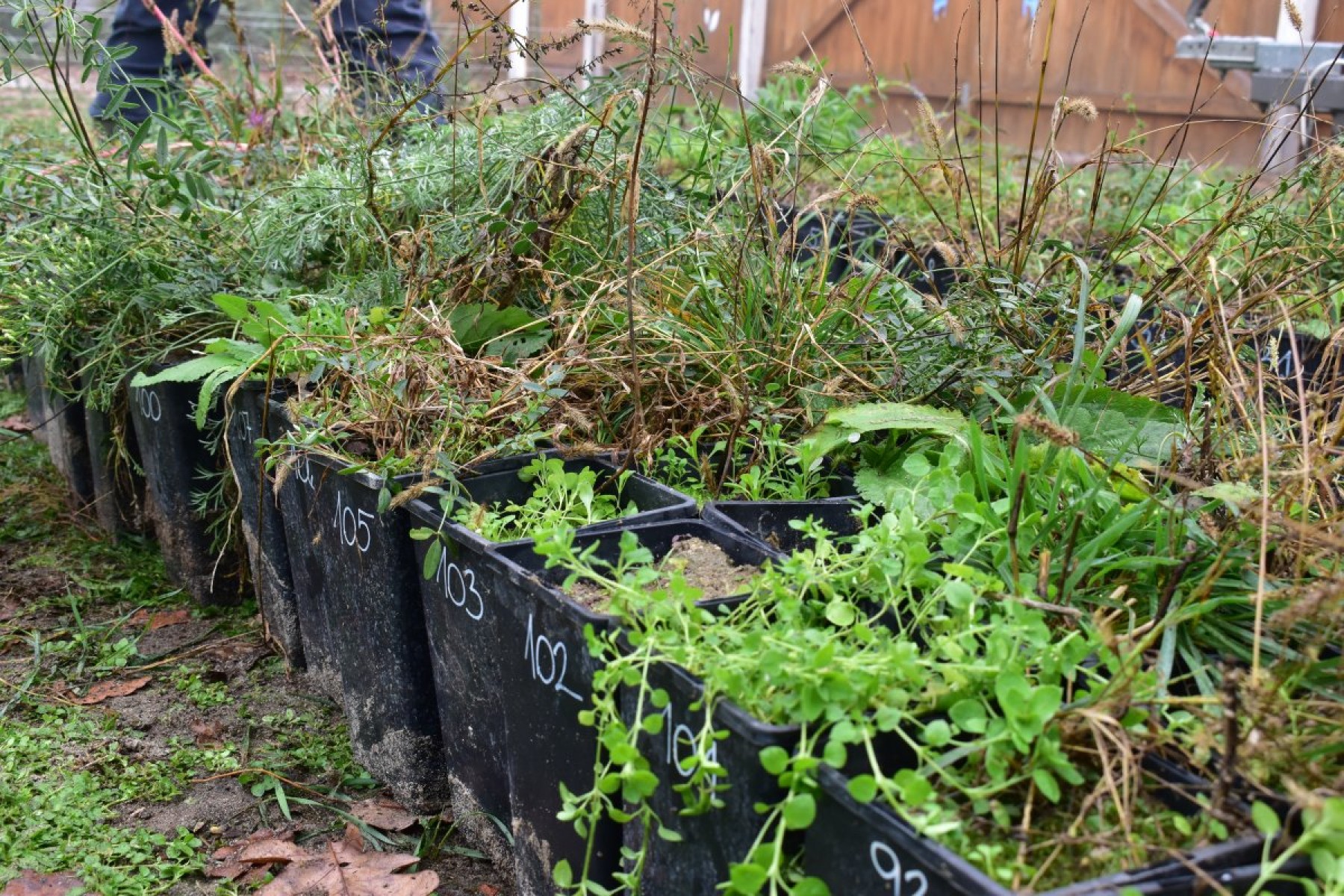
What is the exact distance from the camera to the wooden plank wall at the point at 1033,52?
7730 mm

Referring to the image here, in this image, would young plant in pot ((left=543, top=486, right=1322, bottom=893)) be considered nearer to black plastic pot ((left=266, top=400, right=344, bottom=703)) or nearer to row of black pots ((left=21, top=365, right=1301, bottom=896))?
row of black pots ((left=21, top=365, right=1301, bottom=896))

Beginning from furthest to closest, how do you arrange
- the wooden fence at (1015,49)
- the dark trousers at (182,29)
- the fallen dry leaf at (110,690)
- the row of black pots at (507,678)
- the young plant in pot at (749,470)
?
the wooden fence at (1015,49)
the dark trousers at (182,29)
the fallen dry leaf at (110,690)
the young plant in pot at (749,470)
the row of black pots at (507,678)

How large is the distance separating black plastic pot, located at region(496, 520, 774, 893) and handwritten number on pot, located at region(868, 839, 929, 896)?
0.44 m

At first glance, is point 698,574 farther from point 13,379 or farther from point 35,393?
point 13,379

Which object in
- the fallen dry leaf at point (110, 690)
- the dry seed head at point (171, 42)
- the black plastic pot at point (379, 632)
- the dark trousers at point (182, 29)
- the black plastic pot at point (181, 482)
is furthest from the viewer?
the dark trousers at point (182, 29)

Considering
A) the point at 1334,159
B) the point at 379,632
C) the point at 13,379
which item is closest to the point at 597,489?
the point at 379,632

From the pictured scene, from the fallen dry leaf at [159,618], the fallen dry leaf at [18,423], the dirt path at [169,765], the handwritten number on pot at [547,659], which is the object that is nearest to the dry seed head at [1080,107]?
the handwritten number on pot at [547,659]

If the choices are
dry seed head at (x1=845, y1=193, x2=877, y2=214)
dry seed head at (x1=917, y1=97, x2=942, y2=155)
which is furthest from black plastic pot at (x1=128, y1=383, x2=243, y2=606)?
dry seed head at (x1=917, y1=97, x2=942, y2=155)

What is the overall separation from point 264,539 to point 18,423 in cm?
215

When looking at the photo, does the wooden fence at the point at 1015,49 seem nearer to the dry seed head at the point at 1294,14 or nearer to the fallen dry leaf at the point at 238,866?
the dry seed head at the point at 1294,14

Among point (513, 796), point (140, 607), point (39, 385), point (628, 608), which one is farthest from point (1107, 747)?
point (39, 385)

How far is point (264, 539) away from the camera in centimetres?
246

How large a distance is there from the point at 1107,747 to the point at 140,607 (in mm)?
2359

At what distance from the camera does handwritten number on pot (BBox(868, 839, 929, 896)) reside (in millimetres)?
988
